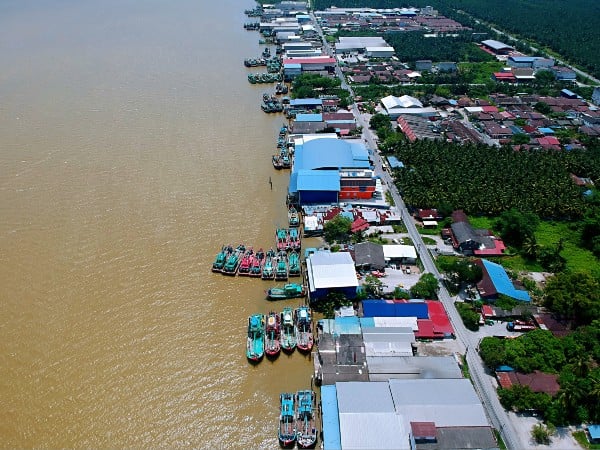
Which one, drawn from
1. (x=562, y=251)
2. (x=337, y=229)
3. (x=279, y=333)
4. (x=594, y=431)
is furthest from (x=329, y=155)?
(x=594, y=431)

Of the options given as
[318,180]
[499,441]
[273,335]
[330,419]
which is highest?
[318,180]

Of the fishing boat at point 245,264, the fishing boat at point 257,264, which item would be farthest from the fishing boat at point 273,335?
the fishing boat at point 245,264

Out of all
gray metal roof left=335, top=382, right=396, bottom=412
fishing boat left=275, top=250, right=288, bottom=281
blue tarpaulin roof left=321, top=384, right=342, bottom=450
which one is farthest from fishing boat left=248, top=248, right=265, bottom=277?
gray metal roof left=335, top=382, right=396, bottom=412

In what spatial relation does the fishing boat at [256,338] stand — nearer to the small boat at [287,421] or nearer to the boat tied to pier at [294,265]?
the small boat at [287,421]

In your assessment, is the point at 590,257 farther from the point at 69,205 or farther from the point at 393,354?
the point at 69,205

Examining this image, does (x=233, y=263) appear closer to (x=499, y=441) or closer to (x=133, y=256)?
(x=133, y=256)

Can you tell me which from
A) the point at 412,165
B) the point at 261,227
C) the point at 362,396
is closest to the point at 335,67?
the point at 412,165
